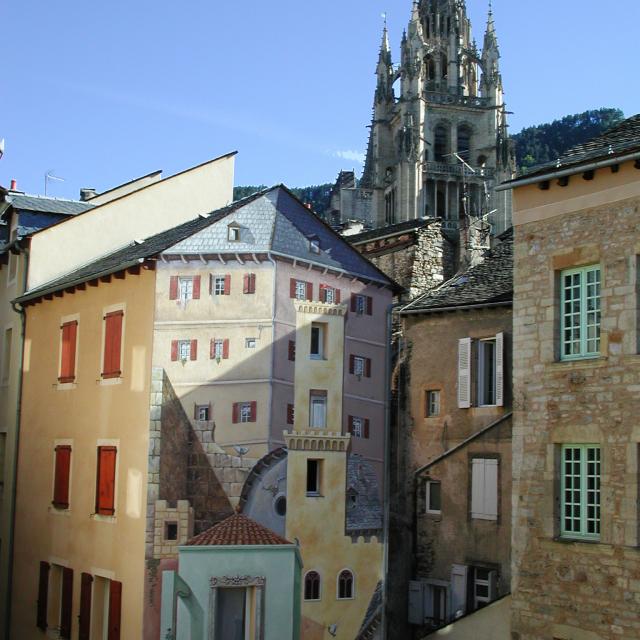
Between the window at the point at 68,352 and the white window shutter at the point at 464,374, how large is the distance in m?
8.38

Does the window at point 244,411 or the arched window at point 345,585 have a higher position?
the window at point 244,411

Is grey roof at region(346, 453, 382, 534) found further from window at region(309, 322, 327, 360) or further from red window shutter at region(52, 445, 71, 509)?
red window shutter at region(52, 445, 71, 509)

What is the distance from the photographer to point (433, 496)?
22703mm

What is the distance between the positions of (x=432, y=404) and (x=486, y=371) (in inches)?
67.0

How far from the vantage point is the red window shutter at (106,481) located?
21.4 m

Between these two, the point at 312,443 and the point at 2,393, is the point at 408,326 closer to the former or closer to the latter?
the point at 312,443

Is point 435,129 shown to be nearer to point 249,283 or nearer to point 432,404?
point 432,404

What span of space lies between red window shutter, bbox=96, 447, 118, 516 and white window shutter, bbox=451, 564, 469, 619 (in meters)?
6.97

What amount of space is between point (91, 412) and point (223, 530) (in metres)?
4.62

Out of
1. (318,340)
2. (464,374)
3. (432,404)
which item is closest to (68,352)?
(318,340)

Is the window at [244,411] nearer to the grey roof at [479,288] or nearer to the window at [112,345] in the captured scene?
the window at [112,345]

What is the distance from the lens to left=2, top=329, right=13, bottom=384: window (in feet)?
87.8

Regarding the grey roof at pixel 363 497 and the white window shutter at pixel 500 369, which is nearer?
the grey roof at pixel 363 497

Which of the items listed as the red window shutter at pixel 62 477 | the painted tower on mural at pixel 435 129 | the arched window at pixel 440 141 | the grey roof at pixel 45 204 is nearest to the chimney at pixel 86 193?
the grey roof at pixel 45 204
